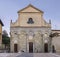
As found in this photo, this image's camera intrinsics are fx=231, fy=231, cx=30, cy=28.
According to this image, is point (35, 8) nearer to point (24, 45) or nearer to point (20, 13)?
point (20, 13)

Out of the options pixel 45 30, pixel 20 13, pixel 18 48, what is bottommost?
pixel 18 48

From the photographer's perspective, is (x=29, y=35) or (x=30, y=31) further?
(x=29, y=35)

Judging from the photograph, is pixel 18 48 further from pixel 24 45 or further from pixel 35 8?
pixel 35 8

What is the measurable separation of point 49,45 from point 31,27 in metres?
6.06

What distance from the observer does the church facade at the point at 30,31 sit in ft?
180

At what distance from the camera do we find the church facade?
180 ft

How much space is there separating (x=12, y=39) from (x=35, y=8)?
9211 mm

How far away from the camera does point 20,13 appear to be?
55.4 m

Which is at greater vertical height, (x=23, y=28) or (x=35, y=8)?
(x=35, y=8)

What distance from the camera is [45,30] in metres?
55.2

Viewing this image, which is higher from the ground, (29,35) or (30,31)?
(30,31)

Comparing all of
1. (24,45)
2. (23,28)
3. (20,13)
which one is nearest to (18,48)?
(24,45)

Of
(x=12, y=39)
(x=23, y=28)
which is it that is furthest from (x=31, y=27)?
(x=12, y=39)

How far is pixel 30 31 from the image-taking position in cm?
5528
